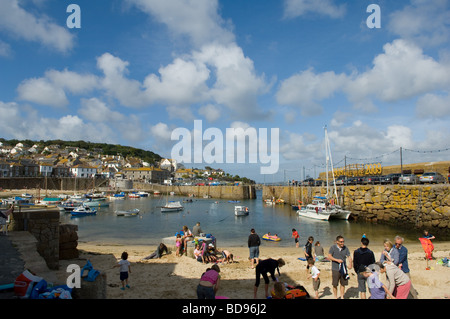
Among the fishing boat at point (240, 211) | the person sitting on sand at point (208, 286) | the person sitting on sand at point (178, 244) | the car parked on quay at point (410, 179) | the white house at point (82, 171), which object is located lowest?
the fishing boat at point (240, 211)

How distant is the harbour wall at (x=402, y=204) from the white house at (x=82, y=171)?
368 feet

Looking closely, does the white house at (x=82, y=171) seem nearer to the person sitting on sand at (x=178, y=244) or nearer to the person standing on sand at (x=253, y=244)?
the person sitting on sand at (x=178, y=244)

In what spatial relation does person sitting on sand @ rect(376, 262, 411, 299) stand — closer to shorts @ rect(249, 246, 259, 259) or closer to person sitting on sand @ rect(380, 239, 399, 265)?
person sitting on sand @ rect(380, 239, 399, 265)

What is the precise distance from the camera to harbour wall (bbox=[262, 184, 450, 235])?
27.6 metres

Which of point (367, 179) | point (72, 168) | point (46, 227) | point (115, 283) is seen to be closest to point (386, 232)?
point (367, 179)

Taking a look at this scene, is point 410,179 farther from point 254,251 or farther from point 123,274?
point 123,274

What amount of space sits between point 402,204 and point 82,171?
408 feet

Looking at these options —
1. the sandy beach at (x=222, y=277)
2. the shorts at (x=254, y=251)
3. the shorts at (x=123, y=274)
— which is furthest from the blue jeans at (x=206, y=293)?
the shorts at (x=254, y=251)

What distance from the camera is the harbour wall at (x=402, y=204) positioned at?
2761 centimetres

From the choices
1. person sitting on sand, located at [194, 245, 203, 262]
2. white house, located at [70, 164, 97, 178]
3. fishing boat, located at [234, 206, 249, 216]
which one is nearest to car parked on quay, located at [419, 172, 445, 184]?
fishing boat, located at [234, 206, 249, 216]

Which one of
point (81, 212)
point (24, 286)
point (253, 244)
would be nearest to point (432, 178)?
point (253, 244)

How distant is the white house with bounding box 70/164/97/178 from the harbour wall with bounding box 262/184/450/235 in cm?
11216

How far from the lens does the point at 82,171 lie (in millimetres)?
120688
